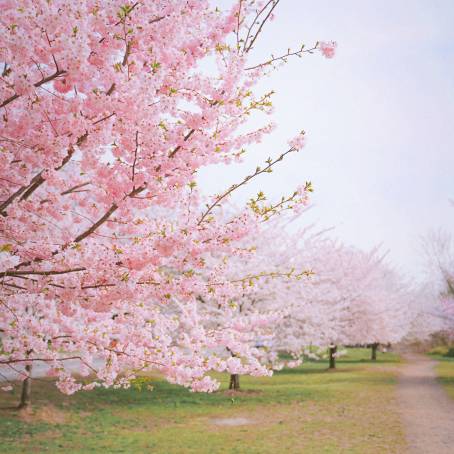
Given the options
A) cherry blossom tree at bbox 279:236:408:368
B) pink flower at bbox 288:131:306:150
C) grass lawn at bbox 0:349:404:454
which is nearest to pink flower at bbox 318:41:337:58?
pink flower at bbox 288:131:306:150

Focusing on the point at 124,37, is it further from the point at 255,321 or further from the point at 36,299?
the point at 255,321

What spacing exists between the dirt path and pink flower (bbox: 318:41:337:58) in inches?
299

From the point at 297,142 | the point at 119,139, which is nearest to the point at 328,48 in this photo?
the point at 297,142

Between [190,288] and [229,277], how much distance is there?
33.8ft

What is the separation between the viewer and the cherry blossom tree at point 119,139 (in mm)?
3572

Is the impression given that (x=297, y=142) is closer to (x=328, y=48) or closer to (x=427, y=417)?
(x=328, y=48)

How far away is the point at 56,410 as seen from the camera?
1270 cm

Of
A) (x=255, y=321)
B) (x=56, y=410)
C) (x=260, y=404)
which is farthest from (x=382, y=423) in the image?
(x=56, y=410)

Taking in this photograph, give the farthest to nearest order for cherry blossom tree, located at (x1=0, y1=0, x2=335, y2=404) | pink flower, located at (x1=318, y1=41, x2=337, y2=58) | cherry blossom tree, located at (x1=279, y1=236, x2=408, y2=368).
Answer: cherry blossom tree, located at (x1=279, y1=236, x2=408, y2=368), pink flower, located at (x1=318, y1=41, x2=337, y2=58), cherry blossom tree, located at (x1=0, y1=0, x2=335, y2=404)

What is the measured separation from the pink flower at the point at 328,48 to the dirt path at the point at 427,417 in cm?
A: 761

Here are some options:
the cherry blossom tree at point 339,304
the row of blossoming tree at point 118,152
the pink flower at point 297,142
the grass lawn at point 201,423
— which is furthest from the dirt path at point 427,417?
the pink flower at point 297,142

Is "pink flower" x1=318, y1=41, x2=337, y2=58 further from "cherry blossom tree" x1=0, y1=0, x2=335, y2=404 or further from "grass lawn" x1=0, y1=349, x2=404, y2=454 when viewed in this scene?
"grass lawn" x1=0, y1=349, x2=404, y2=454

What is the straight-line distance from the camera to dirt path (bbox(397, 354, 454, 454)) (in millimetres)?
9141

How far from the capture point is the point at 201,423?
37.7ft
